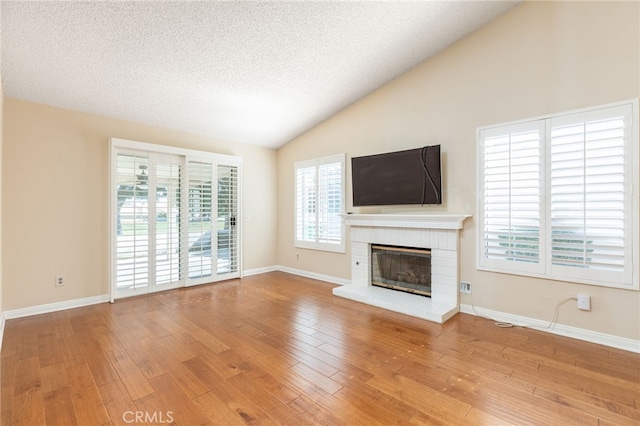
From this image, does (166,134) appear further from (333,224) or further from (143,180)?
(333,224)

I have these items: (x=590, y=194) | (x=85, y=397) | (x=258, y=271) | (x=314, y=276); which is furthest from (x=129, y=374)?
(x=590, y=194)

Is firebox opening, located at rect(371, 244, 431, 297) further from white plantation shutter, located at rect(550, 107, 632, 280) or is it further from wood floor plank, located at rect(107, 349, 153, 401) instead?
wood floor plank, located at rect(107, 349, 153, 401)

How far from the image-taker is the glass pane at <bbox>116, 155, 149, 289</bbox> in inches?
159

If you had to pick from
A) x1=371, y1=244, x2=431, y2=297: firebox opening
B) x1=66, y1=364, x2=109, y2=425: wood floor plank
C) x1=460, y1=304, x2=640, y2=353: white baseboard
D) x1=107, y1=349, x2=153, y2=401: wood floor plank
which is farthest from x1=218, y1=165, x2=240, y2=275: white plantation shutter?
x1=460, y1=304, x2=640, y2=353: white baseboard

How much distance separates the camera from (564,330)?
2.88 meters

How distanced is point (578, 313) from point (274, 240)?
4680 mm

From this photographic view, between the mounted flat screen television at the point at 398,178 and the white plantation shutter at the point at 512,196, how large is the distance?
56 centimetres

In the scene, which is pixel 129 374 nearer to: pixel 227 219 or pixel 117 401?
pixel 117 401

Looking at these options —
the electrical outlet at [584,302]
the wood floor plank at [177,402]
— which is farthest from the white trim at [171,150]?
the electrical outlet at [584,302]

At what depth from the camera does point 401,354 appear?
2504mm

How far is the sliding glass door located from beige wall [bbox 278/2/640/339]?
2.36m

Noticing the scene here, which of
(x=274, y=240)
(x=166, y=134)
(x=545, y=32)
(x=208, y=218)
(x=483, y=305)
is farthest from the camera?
(x=274, y=240)

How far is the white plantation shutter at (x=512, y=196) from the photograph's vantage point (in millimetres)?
3055

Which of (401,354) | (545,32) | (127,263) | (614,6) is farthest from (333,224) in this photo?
(614,6)
